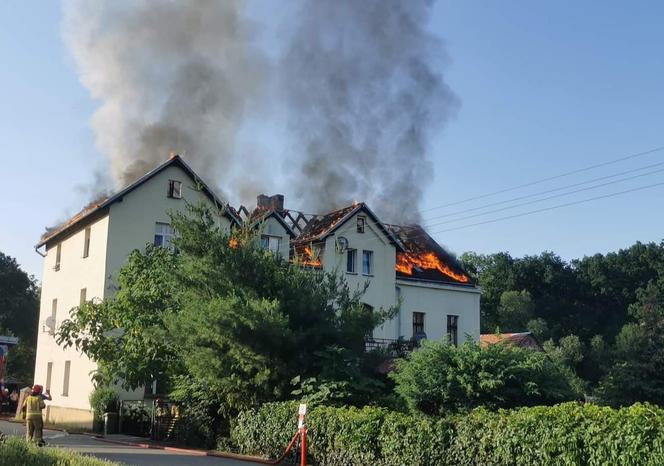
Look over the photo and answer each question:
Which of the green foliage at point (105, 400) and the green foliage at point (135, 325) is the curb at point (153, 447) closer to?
the green foliage at point (135, 325)

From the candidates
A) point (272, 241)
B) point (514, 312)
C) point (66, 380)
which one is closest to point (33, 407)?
point (66, 380)

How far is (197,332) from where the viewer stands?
20.5 meters

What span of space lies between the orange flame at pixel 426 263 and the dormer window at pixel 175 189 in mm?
13281


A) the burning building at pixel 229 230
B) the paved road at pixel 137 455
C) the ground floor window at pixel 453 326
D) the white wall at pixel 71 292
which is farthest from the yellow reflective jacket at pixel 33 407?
the ground floor window at pixel 453 326

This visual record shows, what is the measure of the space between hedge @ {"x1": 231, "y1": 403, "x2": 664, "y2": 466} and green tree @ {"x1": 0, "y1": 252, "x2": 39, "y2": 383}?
171 feet

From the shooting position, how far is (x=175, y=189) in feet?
111

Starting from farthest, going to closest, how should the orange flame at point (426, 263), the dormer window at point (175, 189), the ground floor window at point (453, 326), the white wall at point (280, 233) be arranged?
the orange flame at point (426, 263), the ground floor window at point (453, 326), the white wall at point (280, 233), the dormer window at point (175, 189)

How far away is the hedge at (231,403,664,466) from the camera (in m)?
12.2

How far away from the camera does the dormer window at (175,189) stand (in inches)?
1324

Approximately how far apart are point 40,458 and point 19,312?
61150 millimetres

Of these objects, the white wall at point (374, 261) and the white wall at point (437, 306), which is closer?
the white wall at point (374, 261)

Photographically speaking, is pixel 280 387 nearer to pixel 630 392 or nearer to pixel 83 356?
pixel 83 356

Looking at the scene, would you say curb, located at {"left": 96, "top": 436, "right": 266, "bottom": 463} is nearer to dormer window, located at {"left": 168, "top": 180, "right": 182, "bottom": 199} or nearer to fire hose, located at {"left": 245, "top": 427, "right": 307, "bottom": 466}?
fire hose, located at {"left": 245, "top": 427, "right": 307, "bottom": 466}

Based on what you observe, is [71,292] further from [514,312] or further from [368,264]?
[514,312]
